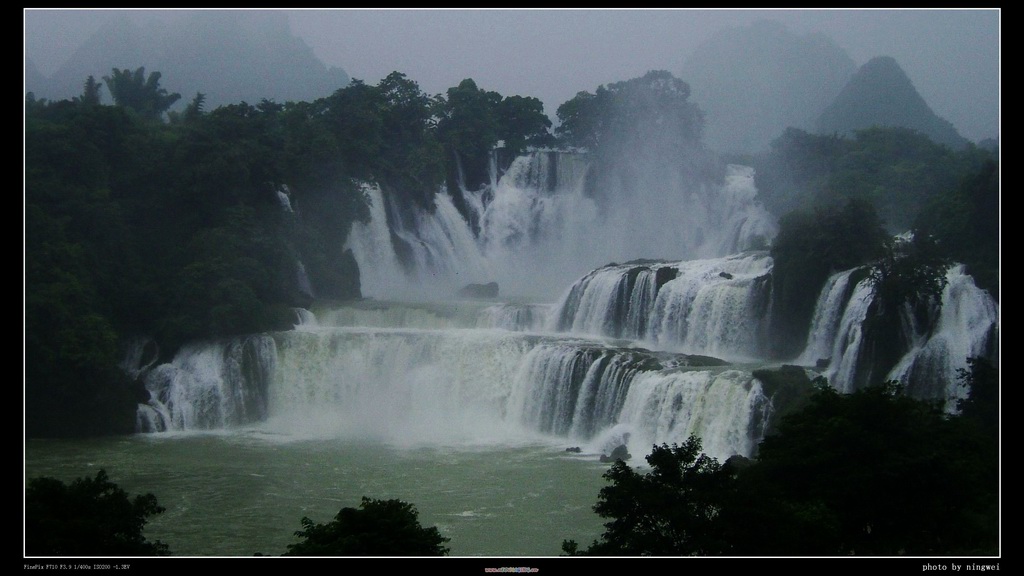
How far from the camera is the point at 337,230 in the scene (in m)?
26.3

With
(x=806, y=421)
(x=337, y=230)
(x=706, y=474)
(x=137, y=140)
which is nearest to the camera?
(x=706, y=474)

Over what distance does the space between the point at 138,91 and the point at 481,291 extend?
1188 cm

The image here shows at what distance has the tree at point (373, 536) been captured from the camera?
8766mm

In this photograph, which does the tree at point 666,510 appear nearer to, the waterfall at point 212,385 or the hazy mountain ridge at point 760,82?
the waterfall at point 212,385

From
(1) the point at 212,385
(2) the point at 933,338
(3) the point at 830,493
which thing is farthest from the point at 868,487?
(1) the point at 212,385

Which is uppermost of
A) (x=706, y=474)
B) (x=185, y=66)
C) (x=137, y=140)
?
(x=185, y=66)

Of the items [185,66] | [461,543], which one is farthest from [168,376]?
[185,66]

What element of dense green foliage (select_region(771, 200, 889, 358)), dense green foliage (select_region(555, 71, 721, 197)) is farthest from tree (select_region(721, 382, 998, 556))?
dense green foliage (select_region(555, 71, 721, 197))

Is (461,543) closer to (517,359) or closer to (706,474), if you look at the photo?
(706,474)

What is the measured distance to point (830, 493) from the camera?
33.2 ft

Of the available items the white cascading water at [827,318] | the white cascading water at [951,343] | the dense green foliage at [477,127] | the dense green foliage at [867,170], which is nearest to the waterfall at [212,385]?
the white cascading water at [827,318]

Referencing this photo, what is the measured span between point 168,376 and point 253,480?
5445 mm

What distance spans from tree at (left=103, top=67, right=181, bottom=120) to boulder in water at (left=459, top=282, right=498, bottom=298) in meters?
10.4

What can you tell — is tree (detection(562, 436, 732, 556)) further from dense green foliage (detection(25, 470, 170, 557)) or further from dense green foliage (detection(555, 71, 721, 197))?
dense green foliage (detection(555, 71, 721, 197))
